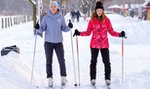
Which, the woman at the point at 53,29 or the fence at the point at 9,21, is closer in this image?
the woman at the point at 53,29

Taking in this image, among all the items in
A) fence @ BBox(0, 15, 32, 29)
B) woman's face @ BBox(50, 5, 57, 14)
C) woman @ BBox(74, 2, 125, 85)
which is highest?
woman's face @ BBox(50, 5, 57, 14)

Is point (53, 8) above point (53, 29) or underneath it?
above

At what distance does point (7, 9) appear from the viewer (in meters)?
143

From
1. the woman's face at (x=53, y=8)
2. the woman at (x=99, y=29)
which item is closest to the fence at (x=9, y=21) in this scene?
the woman's face at (x=53, y=8)

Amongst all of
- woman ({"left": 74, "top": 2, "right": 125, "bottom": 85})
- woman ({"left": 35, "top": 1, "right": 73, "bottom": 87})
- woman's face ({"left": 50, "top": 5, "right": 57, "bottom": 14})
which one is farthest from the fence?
woman ({"left": 74, "top": 2, "right": 125, "bottom": 85})

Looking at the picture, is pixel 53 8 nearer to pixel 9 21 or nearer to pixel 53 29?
pixel 53 29

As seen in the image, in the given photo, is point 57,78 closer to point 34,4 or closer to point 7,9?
point 34,4

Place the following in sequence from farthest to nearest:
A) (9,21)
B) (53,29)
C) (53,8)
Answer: (9,21)
(53,29)
(53,8)

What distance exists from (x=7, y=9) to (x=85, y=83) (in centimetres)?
13660

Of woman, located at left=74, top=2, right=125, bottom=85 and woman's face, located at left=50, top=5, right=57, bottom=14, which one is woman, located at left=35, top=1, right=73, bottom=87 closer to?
woman's face, located at left=50, top=5, right=57, bottom=14

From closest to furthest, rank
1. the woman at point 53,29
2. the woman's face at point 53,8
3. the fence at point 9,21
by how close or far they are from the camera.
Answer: the woman's face at point 53,8 < the woman at point 53,29 < the fence at point 9,21

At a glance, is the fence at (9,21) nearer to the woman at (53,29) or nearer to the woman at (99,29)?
the woman at (53,29)

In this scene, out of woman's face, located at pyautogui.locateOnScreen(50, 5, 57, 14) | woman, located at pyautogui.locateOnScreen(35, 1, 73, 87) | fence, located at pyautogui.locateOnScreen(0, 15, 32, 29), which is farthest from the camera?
fence, located at pyautogui.locateOnScreen(0, 15, 32, 29)

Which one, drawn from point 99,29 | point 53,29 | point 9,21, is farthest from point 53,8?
point 9,21
